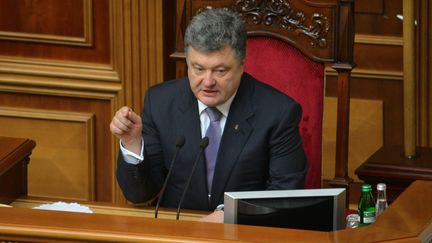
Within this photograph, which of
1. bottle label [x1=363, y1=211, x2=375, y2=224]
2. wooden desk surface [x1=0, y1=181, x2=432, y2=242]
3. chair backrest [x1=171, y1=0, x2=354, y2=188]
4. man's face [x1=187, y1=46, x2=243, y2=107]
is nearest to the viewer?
wooden desk surface [x1=0, y1=181, x2=432, y2=242]

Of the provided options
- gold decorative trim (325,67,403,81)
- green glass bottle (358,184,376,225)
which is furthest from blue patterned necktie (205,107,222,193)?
gold decorative trim (325,67,403,81)

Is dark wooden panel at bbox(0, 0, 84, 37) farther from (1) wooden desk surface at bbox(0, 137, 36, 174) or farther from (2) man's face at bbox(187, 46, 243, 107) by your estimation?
(2) man's face at bbox(187, 46, 243, 107)

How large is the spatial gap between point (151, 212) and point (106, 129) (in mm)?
1660

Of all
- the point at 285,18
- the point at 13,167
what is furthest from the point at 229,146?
the point at 13,167

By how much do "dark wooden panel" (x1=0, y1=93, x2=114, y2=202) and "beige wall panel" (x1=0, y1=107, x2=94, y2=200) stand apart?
0.09 ft

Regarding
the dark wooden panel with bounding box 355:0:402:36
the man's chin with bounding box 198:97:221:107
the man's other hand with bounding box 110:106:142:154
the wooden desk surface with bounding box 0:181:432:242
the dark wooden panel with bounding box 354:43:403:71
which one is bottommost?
the wooden desk surface with bounding box 0:181:432:242

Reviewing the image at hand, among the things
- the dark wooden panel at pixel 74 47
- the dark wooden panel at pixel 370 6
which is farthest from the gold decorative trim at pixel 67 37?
the dark wooden panel at pixel 370 6

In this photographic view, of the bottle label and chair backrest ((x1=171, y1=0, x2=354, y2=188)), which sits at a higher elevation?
chair backrest ((x1=171, y1=0, x2=354, y2=188))

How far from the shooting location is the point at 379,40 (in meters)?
4.96

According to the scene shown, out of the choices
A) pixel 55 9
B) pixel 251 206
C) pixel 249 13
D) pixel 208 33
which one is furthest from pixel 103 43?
pixel 251 206

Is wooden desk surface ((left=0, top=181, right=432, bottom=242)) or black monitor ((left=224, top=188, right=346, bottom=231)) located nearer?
wooden desk surface ((left=0, top=181, right=432, bottom=242))

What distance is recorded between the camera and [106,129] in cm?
510

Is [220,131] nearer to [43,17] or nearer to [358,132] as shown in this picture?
[358,132]

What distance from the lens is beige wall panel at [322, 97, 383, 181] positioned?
501 centimetres
